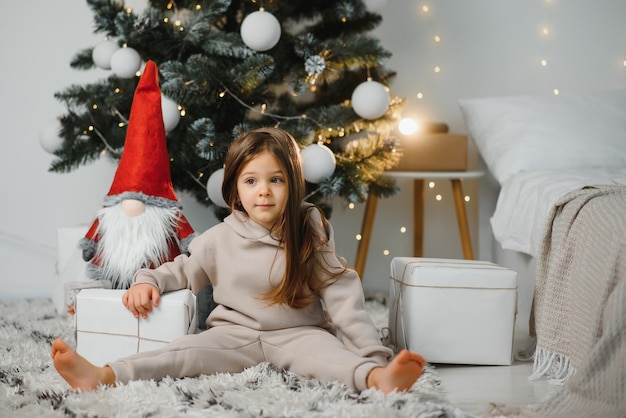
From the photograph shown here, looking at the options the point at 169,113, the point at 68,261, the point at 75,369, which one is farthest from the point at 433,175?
the point at 75,369

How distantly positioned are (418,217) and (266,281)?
3.95ft

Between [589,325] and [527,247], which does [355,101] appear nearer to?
[527,247]

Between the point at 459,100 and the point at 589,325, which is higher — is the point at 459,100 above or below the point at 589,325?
above

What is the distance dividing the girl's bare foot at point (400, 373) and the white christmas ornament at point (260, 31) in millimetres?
987

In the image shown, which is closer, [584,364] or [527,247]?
[584,364]

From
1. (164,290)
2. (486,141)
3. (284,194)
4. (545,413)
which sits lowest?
(545,413)

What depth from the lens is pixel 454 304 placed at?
5.10 ft

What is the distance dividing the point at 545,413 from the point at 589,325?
25 cm

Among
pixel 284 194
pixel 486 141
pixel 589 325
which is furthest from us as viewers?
pixel 486 141

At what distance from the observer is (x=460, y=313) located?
1556 mm

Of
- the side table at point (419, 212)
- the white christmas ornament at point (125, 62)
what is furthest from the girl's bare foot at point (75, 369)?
the side table at point (419, 212)

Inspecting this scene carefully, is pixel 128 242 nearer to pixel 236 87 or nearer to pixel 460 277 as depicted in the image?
pixel 236 87

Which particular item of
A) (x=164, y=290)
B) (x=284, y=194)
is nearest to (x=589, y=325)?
(x=284, y=194)

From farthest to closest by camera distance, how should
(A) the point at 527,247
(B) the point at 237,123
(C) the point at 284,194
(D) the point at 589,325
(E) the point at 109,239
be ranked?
(B) the point at 237,123
(A) the point at 527,247
(E) the point at 109,239
(C) the point at 284,194
(D) the point at 589,325
